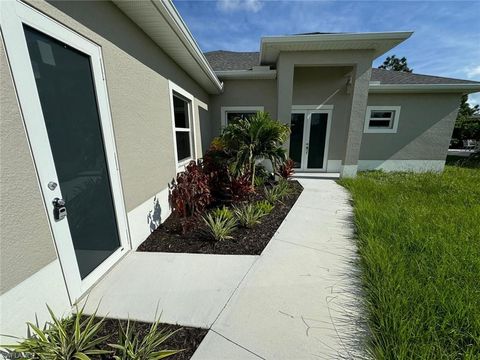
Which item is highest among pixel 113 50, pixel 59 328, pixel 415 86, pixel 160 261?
pixel 415 86

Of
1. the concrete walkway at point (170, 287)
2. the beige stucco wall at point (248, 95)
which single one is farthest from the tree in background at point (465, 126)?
the concrete walkway at point (170, 287)

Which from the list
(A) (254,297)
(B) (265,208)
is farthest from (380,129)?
(A) (254,297)

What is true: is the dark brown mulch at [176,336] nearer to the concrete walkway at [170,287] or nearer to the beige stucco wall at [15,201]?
the concrete walkway at [170,287]

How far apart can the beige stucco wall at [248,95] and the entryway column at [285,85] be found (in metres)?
1.27

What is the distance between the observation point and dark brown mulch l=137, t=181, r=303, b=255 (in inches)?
117

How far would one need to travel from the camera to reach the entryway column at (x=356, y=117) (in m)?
5.80

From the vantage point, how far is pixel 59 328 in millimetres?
1507

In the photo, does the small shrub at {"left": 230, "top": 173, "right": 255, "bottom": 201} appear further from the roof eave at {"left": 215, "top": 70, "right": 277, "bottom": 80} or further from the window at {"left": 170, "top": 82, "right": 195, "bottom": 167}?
the roof eave at {"left": 215, "top": 70, "right": 277, "bottom": 80}

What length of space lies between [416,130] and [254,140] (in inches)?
309

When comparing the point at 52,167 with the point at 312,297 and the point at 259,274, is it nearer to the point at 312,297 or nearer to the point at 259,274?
the point at 259,274

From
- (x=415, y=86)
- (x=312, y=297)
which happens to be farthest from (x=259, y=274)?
(x=415, y=86)

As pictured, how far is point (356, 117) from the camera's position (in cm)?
615

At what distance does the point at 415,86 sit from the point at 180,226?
974 centimetres

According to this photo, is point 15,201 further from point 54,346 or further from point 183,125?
point 183,125
